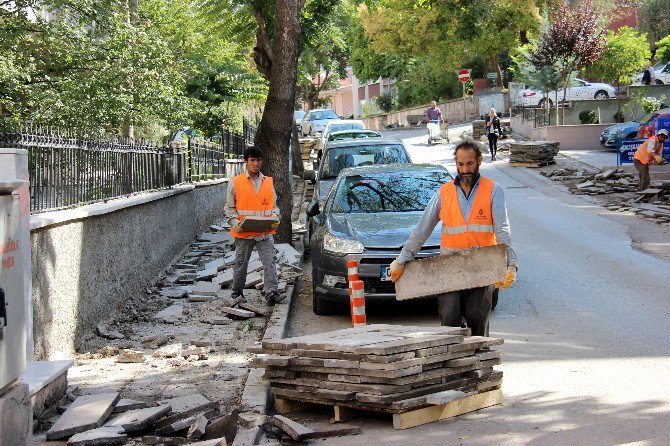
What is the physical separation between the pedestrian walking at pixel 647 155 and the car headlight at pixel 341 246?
14.9 m

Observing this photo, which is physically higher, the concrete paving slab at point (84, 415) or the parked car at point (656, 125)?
the parked car at point (656, 125)

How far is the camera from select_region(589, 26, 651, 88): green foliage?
45.9 m

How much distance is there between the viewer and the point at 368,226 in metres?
11.9

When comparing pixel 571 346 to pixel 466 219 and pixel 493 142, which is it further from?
pixel 493 142

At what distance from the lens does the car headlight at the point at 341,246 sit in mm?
11422

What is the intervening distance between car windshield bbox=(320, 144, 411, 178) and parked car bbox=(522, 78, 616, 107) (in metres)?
29.8

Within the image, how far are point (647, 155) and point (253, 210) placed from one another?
49.4ft

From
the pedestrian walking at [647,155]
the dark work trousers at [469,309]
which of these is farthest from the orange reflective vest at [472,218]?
the pedestrian walking at [647,155]

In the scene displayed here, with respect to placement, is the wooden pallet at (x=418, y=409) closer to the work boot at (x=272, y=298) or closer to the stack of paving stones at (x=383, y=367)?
the stack of paving stones at (x=383, y=367)

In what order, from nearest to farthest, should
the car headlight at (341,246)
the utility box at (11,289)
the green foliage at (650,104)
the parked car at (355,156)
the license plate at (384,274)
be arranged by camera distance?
the utility box at (11,289)
the license plate at (384,274)
the car headlight at (341,246)
the parked car at (355,156)
the green foliage at (650,104)

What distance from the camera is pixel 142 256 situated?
547 inches

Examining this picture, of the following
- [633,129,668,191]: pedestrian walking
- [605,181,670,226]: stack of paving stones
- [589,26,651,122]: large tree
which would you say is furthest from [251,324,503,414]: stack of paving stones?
[589,26,651,122]: large tree

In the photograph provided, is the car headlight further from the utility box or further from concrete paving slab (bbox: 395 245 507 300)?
Result: the utility box

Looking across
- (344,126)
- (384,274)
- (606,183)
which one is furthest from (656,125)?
(384,274)
